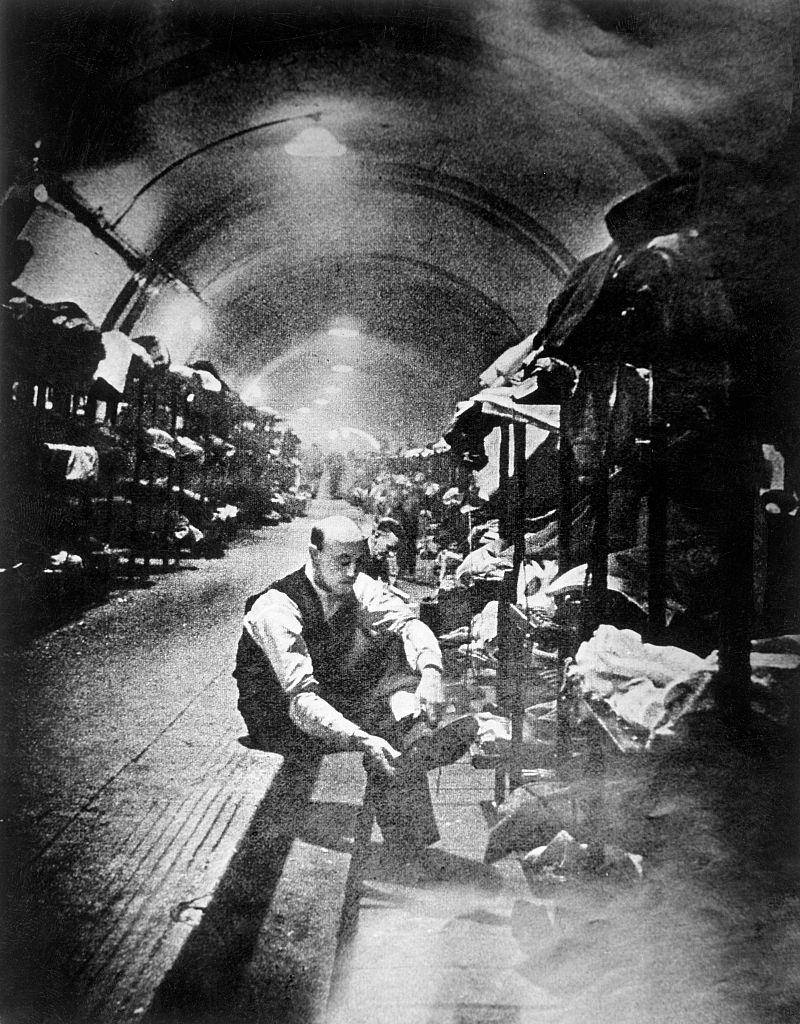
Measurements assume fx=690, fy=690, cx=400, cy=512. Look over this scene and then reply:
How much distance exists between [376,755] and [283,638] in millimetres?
495

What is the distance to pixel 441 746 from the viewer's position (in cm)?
233

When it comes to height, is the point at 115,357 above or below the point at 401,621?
above

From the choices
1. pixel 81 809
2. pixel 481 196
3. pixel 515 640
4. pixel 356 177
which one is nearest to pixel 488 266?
pixel 481 196

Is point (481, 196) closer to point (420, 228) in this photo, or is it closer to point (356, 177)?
point (420, 228)

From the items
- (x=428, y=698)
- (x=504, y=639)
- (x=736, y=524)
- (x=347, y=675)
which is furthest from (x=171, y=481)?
(x=736, y=524)

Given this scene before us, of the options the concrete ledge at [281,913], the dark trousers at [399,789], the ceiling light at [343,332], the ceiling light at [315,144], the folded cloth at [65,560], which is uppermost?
the ceiling light at [315,144]

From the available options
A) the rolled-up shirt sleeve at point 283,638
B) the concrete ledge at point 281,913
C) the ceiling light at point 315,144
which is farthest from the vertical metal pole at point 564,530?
the ceiling light at point 315,144

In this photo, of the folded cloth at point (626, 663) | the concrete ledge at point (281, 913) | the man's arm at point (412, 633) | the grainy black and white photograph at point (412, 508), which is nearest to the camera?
the concrete ledge at point (281, 913)

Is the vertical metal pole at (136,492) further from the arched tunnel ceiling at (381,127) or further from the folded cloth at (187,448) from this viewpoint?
the arched tunnel ceiling at (381,127)

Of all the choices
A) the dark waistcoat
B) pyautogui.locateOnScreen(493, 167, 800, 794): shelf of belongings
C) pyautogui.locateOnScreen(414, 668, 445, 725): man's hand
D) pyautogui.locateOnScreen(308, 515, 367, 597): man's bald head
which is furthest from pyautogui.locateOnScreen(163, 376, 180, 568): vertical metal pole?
pyautogui.locateOnScreen(493, 167, 800, 794): shelf of belongings

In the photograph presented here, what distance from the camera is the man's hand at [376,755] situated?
2.27m

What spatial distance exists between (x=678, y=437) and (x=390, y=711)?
4.40 ft

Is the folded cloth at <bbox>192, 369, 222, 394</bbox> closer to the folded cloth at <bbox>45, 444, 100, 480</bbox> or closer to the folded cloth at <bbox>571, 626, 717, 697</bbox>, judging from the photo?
the folded cloth at <bbox>45, 444, 100, 480</bbox>

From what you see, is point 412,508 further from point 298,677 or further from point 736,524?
point 736,524
